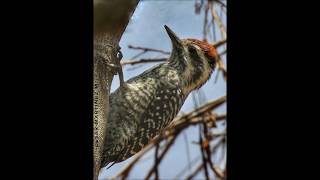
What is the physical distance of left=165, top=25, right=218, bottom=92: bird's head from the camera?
4.59 feet

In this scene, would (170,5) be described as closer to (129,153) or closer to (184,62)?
(184,62)

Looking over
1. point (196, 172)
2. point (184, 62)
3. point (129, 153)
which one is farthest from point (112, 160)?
point (184, 62)

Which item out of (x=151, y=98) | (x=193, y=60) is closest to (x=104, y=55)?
(x=151, y=98)

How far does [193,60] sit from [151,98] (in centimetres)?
18

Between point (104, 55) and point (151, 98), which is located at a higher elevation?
point (104, 55)

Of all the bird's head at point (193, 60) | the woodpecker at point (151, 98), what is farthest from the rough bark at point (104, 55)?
the bird's head at point (193, 60)

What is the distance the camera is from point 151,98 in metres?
1.38

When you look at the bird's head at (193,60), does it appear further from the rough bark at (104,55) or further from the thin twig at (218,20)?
the rough bark at (104,55)

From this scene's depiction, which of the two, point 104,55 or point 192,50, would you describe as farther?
point 192,50

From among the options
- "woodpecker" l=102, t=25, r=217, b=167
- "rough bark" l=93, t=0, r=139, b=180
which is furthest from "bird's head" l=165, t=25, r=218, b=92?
"rough bark" l=93, t=0, r=139, b=180

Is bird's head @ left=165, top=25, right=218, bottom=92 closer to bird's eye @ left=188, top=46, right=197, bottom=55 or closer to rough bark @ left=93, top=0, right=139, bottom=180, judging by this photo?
bird's eye @ left=188, top=46, right=197, bottom=55

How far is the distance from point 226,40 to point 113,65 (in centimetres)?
28

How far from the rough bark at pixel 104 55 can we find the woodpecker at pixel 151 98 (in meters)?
0.04

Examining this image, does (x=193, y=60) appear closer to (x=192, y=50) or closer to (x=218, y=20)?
(x=192, y=50)
